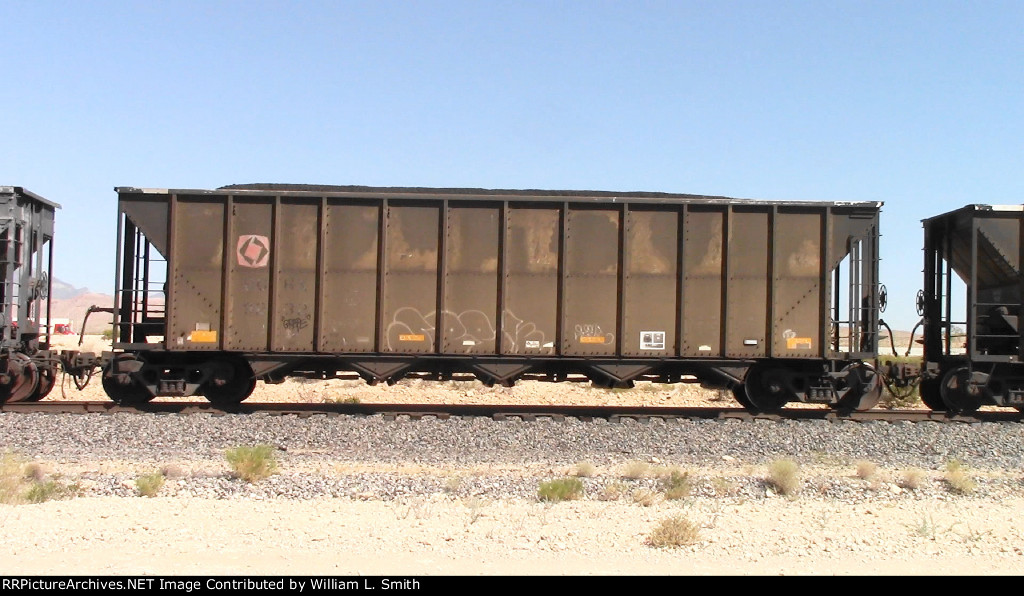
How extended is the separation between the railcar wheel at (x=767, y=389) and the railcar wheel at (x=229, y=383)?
798cm

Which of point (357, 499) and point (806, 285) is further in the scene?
point (806, 285)

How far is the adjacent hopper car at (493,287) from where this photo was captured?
1259 centimetres

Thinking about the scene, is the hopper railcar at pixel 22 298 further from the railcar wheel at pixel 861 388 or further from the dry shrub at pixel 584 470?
the railcar wheel at pixel 861 388

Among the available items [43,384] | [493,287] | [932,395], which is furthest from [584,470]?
[43,384]

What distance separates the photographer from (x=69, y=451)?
9680mm

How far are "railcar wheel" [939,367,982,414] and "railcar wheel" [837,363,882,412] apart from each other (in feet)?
3.76

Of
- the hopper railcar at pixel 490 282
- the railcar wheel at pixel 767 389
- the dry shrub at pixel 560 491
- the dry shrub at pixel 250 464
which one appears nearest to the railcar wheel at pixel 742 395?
the railcar wheel at pixel 767 389

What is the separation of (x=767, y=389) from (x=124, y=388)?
10.2m

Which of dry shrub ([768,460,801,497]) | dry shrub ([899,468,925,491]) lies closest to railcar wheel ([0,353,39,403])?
dry shrub ([768,460,801,497])

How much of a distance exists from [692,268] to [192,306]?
7.82 m

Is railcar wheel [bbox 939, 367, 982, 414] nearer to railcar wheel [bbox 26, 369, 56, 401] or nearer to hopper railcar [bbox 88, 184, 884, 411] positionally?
hopper railcar [bbox 88, 184, 884, 411]

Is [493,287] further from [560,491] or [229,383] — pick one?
[560,491]
